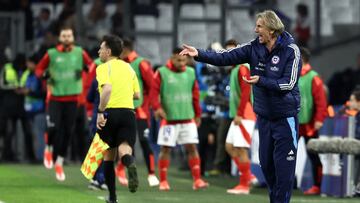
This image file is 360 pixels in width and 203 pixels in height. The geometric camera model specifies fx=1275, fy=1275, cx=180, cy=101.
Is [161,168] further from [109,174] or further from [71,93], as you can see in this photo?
[109,174]

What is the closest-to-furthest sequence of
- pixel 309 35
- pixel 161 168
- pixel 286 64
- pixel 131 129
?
pixel 286 64 → pixel 131 129 → pixel 161 168 → pixel 309 35

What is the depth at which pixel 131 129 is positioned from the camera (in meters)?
14.4

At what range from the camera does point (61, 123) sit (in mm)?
19438

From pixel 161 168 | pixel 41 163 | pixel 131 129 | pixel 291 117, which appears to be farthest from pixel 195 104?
pixel 41 163

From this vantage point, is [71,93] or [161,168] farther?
[71,93]

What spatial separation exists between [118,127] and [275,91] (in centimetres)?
219

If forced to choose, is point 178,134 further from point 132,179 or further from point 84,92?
point 132,179

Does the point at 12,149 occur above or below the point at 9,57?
below

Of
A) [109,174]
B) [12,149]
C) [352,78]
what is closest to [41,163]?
[12,149]

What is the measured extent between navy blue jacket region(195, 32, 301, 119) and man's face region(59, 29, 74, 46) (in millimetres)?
6342

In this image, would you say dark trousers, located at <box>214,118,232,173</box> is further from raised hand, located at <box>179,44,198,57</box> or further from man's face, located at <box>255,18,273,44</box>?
raised hand, located at <box>179,44,198,57</box>

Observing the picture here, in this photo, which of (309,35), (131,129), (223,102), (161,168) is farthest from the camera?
(309,35)

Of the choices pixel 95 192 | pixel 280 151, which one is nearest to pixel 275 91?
pixel 280 151

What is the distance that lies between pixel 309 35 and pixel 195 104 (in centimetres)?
975
